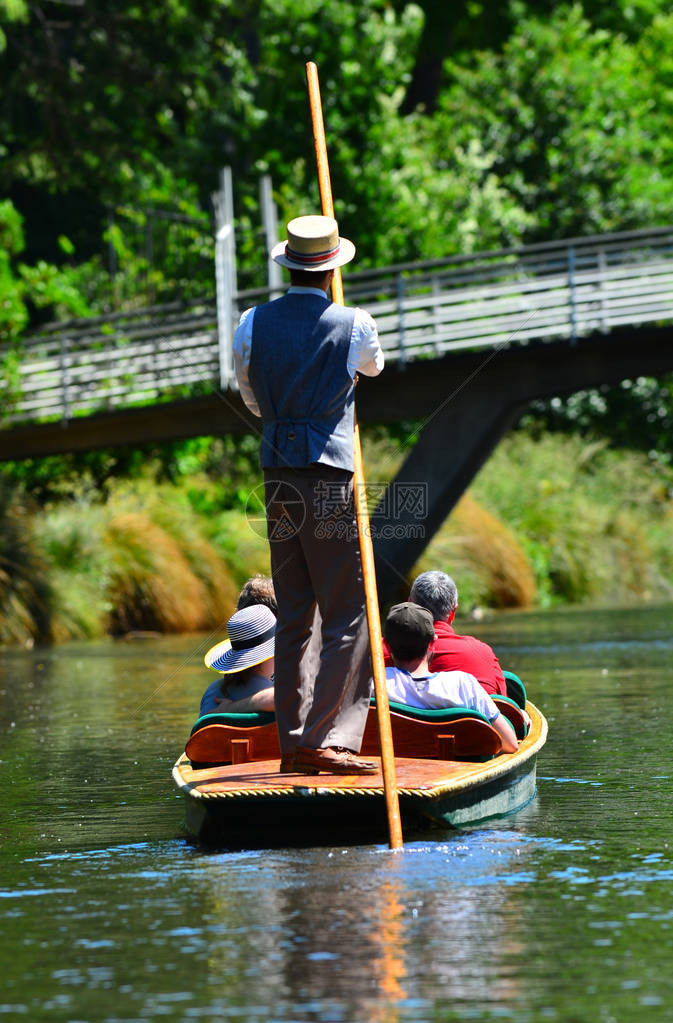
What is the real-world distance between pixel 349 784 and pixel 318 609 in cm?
74

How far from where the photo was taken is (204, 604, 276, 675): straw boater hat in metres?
6.68

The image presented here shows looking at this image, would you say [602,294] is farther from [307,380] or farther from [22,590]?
[307,380]

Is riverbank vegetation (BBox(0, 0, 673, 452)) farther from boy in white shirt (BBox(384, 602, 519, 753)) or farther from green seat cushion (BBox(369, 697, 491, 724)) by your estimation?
green seat cushion (BBox(369, 697, 491, 724))

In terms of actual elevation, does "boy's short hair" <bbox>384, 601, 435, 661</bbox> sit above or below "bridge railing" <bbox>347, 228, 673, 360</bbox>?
below

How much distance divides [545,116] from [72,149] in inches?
340

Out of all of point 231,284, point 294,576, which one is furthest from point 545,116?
point 294,576

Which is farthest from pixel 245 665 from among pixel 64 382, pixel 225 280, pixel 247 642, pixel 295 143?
pixel 295 143

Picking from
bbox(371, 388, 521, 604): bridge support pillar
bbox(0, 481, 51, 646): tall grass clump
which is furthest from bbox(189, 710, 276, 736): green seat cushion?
bbox(0, 481, 51, 646): tall grass clump

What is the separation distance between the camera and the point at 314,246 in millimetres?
6184

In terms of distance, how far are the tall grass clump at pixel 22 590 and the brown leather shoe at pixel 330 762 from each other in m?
12.4

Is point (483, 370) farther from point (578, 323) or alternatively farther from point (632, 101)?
point (632, 101)

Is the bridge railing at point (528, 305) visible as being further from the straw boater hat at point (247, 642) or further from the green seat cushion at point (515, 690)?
the straw boater hat at point (247, 642)

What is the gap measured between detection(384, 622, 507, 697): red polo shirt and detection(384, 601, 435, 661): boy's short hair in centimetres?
18

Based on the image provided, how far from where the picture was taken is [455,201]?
2711 cm
